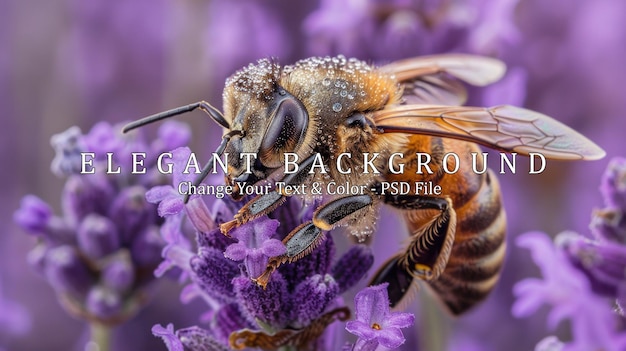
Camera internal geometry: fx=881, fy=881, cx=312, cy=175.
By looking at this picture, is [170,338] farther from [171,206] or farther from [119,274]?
[119,274]

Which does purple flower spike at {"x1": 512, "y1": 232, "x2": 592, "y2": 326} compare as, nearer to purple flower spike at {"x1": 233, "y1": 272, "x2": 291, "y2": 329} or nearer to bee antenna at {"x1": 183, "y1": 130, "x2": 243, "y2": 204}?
purple flower spike at {"x1": 233, "y1": 272, "x2": 291, "y2": 329}

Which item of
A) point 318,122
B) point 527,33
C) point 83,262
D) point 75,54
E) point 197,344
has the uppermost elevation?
point 75,54

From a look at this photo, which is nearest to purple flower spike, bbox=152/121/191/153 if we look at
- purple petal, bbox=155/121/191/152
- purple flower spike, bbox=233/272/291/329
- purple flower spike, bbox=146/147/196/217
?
purple petal, bbox=155/121/191/152

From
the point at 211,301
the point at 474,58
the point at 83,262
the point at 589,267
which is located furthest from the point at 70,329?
the point at 589,267

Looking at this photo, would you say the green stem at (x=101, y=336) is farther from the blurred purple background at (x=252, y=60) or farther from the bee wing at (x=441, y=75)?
the bee wing at (x=441, y=75)

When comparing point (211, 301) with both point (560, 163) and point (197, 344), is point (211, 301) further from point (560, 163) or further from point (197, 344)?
point (560, 163)

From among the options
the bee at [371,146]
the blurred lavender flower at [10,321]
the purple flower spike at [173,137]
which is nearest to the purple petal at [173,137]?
the purple flower spike at [173,137]
